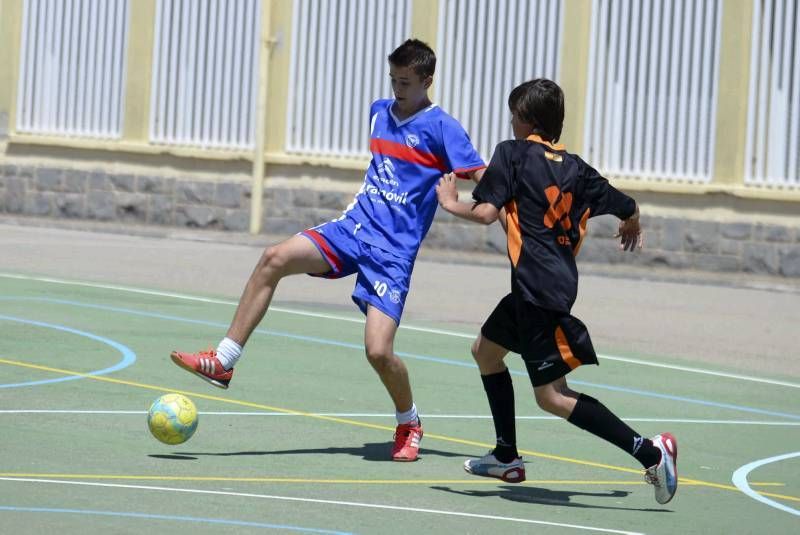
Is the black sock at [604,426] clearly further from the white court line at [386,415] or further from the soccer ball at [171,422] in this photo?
the white court line at [386,415]

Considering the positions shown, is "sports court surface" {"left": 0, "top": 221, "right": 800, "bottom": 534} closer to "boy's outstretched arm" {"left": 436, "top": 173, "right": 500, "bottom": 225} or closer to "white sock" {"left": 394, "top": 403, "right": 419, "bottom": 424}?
"white sock" {"left": 394, "top": 403, "right": 419, "bottom": 424}

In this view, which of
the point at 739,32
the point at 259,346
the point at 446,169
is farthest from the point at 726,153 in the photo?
the point at 446,169

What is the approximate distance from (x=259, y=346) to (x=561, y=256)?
522 centimetres

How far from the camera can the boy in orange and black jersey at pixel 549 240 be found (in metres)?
7.82

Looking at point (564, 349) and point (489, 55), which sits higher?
point (489, 55)

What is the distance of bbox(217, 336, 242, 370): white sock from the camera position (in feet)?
29.0

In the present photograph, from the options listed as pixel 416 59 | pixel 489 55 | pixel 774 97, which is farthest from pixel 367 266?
pixel 489 55

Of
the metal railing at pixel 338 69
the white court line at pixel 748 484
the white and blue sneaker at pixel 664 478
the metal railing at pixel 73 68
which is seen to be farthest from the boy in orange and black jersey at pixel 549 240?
the metal railing at pixel 73 68

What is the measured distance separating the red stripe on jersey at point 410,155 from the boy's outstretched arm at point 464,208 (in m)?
0.94

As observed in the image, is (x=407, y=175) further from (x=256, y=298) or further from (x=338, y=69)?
(x=338, y=69)

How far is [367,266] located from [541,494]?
1.47 m

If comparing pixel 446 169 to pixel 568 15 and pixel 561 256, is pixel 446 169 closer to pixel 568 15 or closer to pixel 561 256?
pixel 561 256

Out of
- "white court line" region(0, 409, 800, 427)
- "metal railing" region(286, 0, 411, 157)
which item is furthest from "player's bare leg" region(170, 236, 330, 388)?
"metal railing" region(286, 0, 411, 157)

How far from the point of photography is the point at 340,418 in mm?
9906
